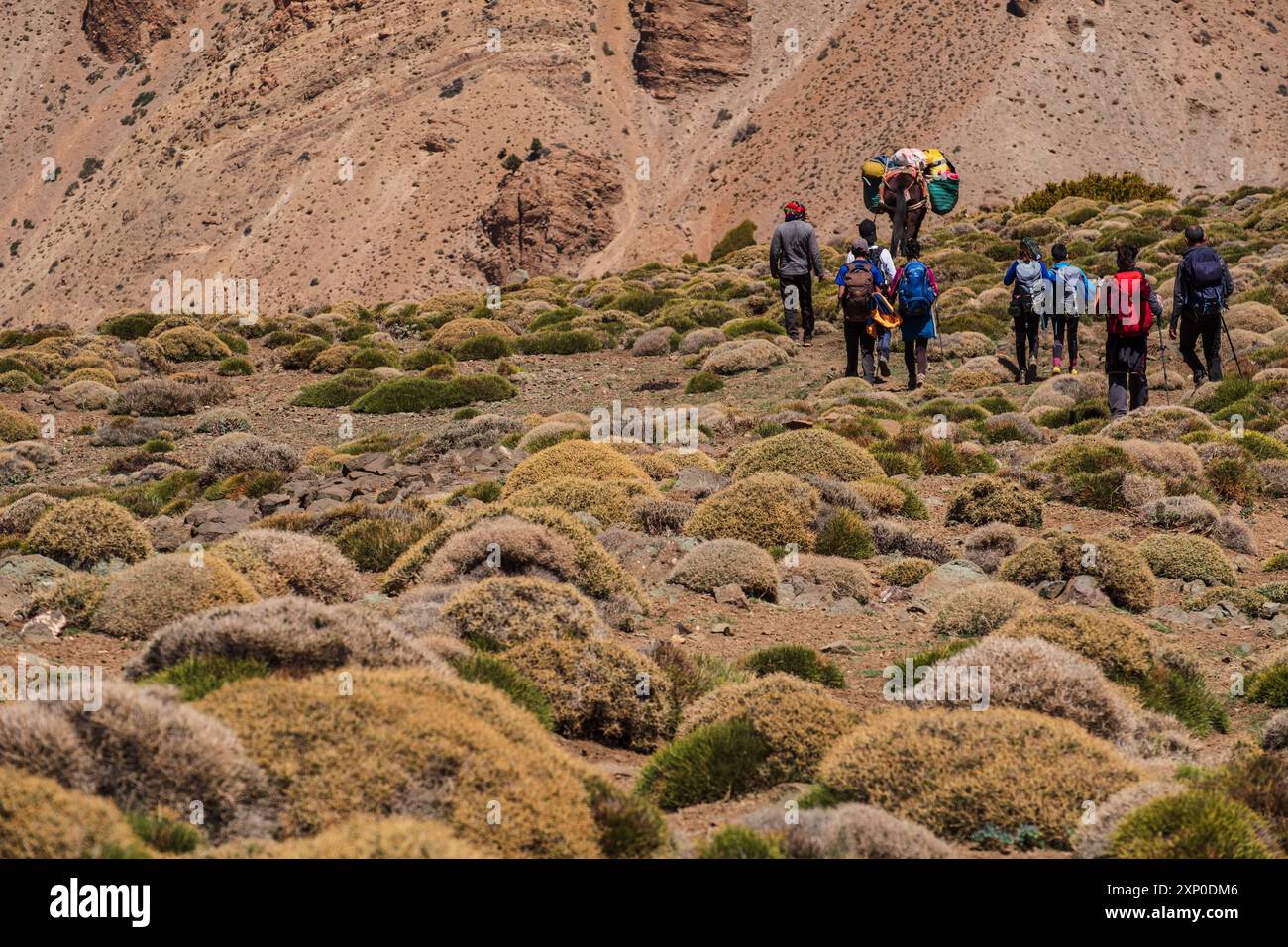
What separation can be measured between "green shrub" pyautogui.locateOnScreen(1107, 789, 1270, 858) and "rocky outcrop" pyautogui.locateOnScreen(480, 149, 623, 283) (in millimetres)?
65796

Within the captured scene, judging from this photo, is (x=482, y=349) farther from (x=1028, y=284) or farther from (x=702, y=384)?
(x=1028, y=284)

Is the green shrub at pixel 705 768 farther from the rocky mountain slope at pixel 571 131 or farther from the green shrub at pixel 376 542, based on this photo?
the rocky mountain slope at pixel 571 131

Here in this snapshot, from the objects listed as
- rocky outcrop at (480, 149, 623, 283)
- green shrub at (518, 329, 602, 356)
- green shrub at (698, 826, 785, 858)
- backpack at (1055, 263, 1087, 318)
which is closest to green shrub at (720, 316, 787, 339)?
green shrub at (518, 329, 602, 356)

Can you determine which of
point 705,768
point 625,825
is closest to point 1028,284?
point 705,768

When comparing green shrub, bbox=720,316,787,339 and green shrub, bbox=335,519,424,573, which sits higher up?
green shrub, bbox=720,316,787,339

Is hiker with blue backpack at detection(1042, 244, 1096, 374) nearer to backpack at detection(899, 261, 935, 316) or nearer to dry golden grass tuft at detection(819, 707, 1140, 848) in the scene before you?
backpack at detection(899, 261, 935, 316)

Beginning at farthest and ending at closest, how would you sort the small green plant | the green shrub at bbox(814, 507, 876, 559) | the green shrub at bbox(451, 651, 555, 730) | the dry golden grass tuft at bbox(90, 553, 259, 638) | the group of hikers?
the small green plant, the group of hikers, the green shrub at bbox(814, 507, 876, 559), the dry golden grass tuft at bbox(90, 553, 259, 638), the green shrub at bbox(451, 651, 555, 730)

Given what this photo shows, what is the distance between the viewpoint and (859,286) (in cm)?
A: 2178

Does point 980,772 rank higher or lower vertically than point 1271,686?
higher

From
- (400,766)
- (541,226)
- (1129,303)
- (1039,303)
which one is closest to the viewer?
(400,766)

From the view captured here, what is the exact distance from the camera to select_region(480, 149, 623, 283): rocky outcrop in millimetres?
70812

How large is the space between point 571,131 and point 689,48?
11522mm

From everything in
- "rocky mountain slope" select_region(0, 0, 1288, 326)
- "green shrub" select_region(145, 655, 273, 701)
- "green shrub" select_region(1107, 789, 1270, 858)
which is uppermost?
"rocky mountain slope" select_region(0, 0, 1288, 326)
